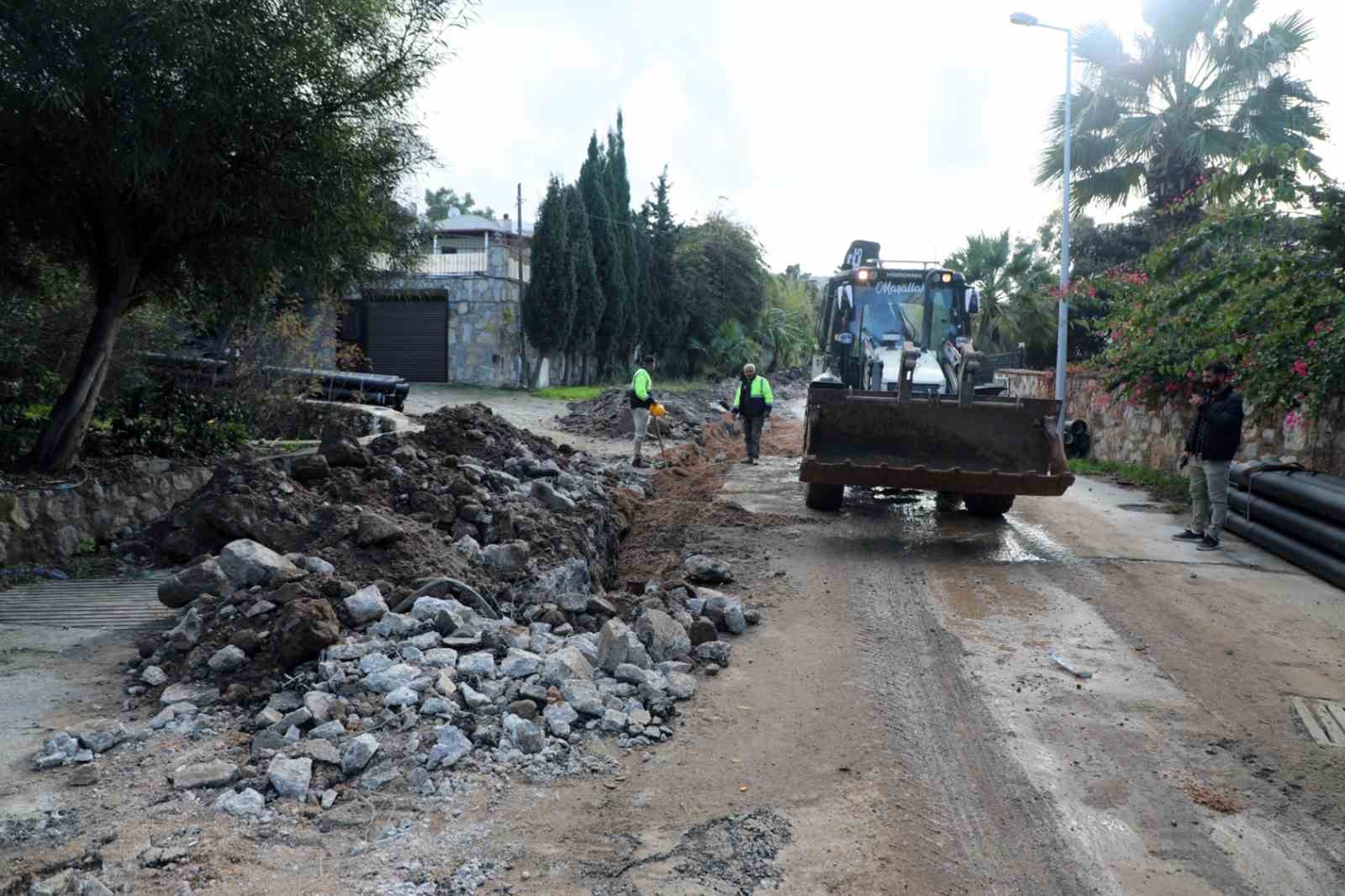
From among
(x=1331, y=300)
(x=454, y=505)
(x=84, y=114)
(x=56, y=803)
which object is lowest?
(x=56, y=803)

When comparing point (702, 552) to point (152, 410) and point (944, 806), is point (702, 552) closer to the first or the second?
point (944, 806)

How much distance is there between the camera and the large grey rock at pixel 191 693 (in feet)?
16.3

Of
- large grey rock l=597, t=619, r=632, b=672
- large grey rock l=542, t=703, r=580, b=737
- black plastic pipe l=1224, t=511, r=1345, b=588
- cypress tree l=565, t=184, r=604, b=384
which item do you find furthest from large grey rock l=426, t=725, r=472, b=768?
cypress tree l=565, t=184, r=604, b=384

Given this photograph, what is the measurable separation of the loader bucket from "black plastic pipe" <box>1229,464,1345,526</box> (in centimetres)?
228

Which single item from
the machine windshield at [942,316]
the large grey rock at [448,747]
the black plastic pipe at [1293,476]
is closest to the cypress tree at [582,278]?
the machine windshield at [942,316]

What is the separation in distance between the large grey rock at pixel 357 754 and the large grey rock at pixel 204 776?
43 cm

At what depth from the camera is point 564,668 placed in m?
5.12

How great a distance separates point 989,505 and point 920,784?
6.94m

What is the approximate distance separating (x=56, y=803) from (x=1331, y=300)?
434 inches

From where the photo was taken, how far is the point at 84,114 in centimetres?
767

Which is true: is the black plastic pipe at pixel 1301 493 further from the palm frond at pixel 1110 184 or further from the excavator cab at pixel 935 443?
the palm frond at pixel 1110 184

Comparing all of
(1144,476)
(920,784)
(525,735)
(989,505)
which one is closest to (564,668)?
(525,735)

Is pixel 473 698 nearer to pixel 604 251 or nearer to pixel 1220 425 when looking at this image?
pixel 1220 425

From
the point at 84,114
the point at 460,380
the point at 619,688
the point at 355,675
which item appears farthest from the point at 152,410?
the point at 460,380
